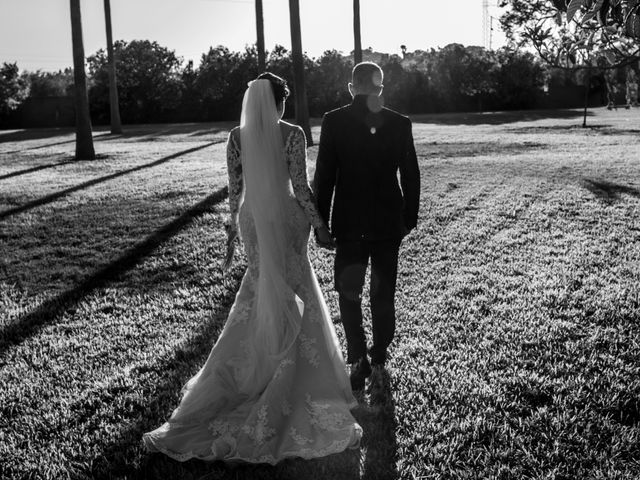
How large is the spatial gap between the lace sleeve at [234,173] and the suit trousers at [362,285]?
31.9 inches

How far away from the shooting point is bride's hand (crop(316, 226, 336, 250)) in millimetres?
3834

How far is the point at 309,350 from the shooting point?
367 cm

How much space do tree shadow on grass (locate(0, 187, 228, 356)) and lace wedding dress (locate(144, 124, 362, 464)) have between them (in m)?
2.68

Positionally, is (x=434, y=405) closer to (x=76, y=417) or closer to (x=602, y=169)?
(x=76, y=417)

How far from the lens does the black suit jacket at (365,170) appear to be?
3.86m

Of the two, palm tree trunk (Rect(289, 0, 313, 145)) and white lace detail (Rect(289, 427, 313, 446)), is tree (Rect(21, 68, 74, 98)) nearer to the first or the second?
palm tree trunk (Rect(289, 0, 313, 145))

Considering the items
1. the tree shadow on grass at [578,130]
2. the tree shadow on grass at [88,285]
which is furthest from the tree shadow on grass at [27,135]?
the tree shadow on grass at [578,130]

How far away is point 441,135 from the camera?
2619cm

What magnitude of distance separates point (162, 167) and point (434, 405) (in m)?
14.7

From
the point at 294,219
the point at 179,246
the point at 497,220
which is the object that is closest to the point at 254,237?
the point at 294,219

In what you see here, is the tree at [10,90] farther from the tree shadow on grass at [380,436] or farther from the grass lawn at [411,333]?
the tree shadow on grass at [380,436]

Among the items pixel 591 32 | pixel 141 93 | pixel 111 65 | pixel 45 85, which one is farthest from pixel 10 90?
pixel 591 32

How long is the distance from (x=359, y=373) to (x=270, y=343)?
37.1 inches

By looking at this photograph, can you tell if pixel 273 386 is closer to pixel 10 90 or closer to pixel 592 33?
pixel 592 33
